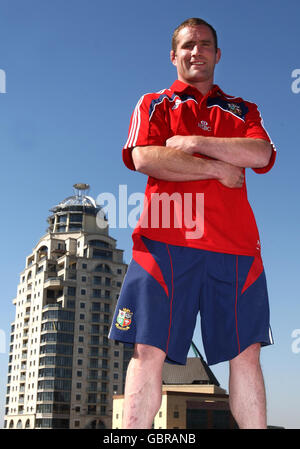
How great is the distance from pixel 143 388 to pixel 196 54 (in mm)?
2191

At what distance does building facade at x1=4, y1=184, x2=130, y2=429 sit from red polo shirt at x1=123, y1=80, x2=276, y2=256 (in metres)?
81.4

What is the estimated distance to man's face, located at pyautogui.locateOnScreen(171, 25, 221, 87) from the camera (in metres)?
3.45

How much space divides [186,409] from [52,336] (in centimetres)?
2449

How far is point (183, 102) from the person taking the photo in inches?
133

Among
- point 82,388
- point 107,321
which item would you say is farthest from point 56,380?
point 107,321

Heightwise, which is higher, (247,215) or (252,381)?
(247,215)

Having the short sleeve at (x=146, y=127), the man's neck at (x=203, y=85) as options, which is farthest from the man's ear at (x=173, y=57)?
the short sleeve at (x=146, y=127)

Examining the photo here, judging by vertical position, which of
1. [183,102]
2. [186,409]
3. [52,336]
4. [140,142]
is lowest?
[186,409]

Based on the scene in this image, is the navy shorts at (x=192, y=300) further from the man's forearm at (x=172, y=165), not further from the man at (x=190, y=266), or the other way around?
the man's forearm at (x=172, y=165)

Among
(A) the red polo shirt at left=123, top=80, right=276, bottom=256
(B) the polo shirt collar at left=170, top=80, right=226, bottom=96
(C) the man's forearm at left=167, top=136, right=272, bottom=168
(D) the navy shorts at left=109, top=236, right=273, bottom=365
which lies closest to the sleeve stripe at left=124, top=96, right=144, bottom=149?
(A) the red polo shirt at left=123, top=80, right=276, bottom=256

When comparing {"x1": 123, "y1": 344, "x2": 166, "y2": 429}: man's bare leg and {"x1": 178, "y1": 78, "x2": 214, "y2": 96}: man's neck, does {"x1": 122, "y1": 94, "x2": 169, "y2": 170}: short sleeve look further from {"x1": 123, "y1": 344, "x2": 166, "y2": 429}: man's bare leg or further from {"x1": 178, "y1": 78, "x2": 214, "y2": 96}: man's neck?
{"x1": 123, "y1": 344, "x2": 166, "y2": 429}: man's bare leg

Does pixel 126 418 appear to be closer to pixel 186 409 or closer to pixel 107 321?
pixel 186 409

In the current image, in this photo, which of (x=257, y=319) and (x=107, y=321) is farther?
(x=107, y=321)

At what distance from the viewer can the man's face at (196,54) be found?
3.45m
